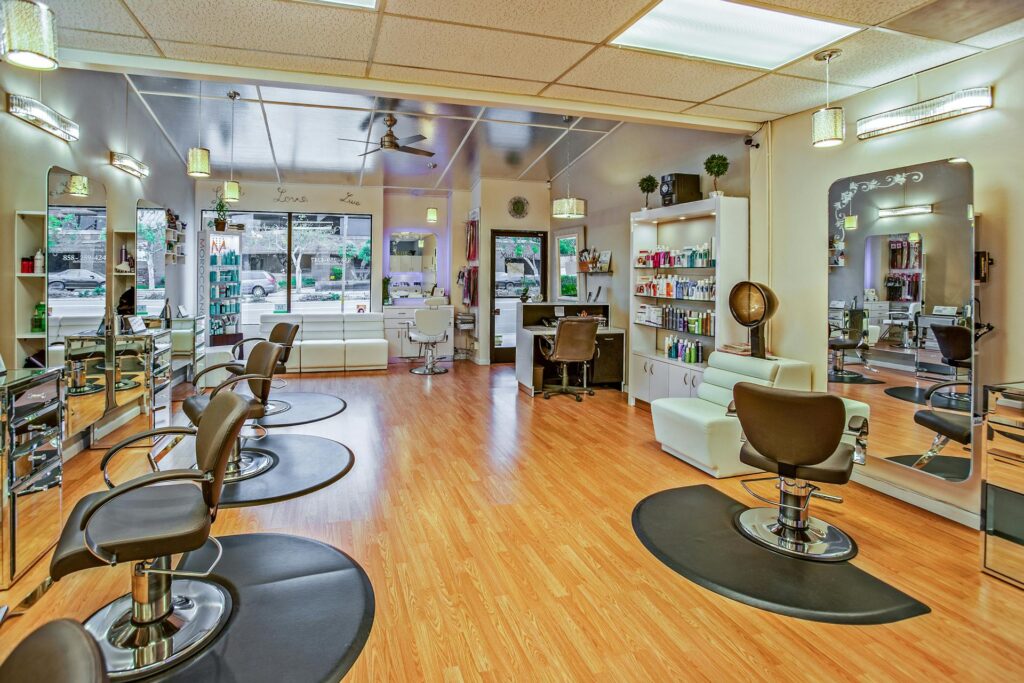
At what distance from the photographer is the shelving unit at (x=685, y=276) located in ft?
16.3

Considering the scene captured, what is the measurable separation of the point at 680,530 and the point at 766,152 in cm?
330

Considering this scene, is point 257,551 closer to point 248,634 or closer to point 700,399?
point 248,634

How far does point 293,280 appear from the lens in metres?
9.78

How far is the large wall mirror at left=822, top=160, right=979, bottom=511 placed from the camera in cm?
321

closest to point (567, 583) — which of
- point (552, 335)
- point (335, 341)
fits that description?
point (552, 335)

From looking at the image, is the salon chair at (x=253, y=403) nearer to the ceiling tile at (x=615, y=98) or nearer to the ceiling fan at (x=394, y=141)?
the ceiling fan at (x=394, y=141)

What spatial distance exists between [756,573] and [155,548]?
8.28 ft

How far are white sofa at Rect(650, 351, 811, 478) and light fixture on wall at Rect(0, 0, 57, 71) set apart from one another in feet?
13.1

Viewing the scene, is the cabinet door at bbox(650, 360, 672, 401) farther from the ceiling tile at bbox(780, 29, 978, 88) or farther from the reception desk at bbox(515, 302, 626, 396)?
the ceiling tile at bbox(780, 29, 978, 88)

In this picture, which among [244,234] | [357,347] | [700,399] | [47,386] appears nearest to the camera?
[47,386]

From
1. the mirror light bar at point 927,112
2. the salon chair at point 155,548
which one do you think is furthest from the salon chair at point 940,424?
the salon chair at point 155,548

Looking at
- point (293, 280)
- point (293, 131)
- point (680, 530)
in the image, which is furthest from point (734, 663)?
point (293, 280)

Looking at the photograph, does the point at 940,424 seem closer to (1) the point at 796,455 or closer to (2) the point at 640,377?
(1) the point at 796,455

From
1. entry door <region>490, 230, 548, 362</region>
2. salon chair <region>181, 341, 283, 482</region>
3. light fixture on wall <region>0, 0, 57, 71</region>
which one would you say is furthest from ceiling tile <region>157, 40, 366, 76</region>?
entry door <region>490, 230, 548, 362</region>
